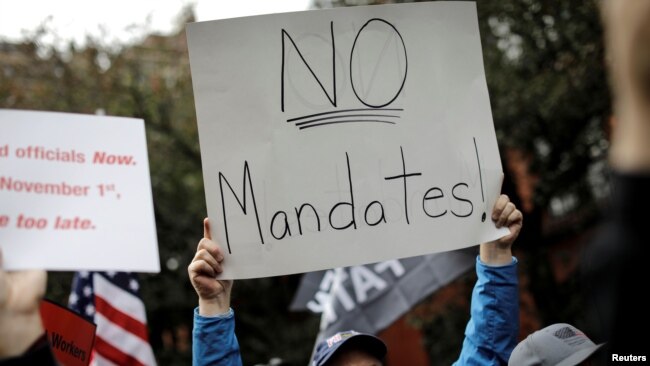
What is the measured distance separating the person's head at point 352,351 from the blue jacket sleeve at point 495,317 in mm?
458

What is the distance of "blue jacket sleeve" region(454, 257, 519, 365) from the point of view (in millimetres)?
2770

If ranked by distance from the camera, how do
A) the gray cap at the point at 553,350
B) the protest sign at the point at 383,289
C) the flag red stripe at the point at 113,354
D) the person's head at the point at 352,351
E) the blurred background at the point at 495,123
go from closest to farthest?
the gray cap at the point at 553,350
the person's head at the point at 352,351
the flag red stripe at the point at 113,354
the protest sign at the point at 383,289
the blurred background at the point at 495,123

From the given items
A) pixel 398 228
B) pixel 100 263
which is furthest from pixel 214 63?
pixel 100 263

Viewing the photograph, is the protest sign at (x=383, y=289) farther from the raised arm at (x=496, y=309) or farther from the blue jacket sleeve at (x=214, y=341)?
the blue jacket sleeve at (x=214, y=341)

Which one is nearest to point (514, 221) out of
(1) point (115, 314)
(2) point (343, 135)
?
(2) point (343, 135)

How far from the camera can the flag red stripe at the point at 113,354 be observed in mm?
4461

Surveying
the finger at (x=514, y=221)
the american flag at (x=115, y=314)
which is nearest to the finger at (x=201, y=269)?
the finger at (x=514, y=221)

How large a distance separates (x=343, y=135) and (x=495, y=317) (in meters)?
0.85

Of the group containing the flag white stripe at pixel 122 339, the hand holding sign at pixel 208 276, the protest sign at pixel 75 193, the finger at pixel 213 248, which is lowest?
the flag white stripe at pixel 122 339

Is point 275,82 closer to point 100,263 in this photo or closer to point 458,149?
point 458,149

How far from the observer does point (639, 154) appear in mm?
906

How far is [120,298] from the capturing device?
4766 millimetres

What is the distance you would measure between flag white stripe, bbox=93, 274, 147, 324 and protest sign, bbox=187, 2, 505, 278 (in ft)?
7.93

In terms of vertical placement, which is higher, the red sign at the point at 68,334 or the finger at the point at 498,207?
the finger at the point at 498,207
